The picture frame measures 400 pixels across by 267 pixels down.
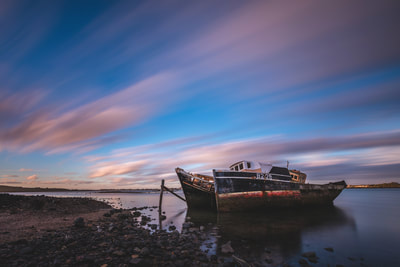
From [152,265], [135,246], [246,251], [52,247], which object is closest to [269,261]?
[246,251]

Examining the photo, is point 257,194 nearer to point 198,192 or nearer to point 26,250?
point 198,192

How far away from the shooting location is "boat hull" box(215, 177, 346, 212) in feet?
75.5

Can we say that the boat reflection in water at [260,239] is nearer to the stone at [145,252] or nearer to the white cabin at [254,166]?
the stone at [145,252]

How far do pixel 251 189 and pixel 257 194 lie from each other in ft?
3.21

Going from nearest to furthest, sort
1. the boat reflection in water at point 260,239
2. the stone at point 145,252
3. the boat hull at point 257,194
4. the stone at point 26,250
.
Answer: the stone at point 26,250
the stone at point 145,252
the boat reflection in water at point 260,239
the boat hull at point 257,194

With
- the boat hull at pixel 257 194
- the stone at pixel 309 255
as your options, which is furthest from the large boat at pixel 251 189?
the stone at pixel 309 255

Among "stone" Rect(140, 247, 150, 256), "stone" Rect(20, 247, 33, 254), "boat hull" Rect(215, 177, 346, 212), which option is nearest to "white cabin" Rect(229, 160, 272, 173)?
"boat hull" Rect(215, 177, 346, 212)

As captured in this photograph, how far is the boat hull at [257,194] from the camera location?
23016 mm

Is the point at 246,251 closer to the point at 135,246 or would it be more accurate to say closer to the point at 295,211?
the point at 135,246

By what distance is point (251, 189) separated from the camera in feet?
78.0

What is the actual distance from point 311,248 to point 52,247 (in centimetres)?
1347

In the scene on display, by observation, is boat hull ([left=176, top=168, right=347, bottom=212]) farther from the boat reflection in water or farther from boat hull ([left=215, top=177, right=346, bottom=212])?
the boat reflection in water

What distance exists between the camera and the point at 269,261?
9.27 meters

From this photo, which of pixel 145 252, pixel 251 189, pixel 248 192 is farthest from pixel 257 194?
pixel 145 252
